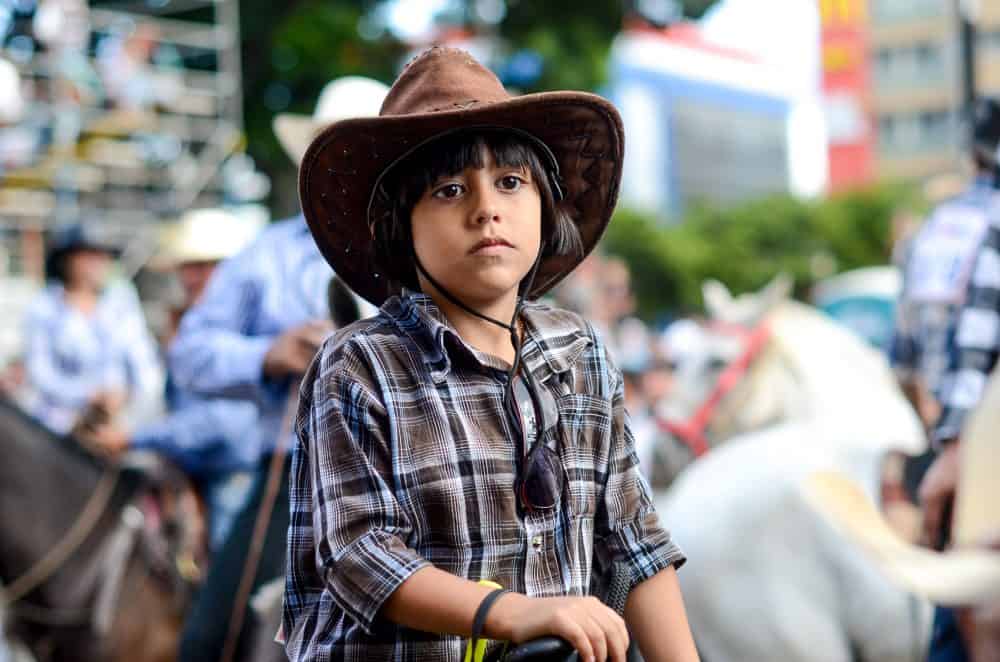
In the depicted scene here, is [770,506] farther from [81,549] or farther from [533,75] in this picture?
[533,75]

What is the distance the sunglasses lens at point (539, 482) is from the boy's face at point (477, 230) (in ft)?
0.76

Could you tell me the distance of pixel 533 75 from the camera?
13.9 meters

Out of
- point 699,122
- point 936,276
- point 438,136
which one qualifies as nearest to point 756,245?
point 699,122

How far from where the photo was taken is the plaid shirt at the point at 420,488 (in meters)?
1.98

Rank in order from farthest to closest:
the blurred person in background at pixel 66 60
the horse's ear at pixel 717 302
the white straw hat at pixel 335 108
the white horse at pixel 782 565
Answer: the blurred person in background at pixel 66 60
the horse's ear at pixel 717 302
the white horse at pixel 782 565
the white straw hat at pixel 335 108

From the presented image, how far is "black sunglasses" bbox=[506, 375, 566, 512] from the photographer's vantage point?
80.5 inches

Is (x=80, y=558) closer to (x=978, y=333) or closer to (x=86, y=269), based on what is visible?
(x=86, y=269)

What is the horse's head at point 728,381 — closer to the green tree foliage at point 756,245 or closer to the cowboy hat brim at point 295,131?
the cowboy hat brim at point 295,131

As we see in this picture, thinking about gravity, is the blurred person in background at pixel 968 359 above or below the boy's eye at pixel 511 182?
below

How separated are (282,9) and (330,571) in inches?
575

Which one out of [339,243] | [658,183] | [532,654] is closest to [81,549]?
[339,243]

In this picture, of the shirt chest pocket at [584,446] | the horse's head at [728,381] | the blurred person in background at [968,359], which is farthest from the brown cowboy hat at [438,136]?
the horse's head at [728,381]

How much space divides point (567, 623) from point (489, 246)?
525mm

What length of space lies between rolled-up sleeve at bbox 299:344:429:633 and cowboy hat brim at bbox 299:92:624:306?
0.31 m
